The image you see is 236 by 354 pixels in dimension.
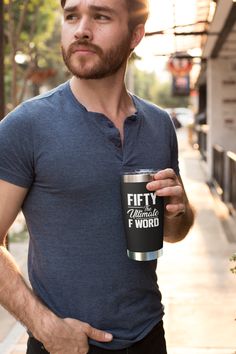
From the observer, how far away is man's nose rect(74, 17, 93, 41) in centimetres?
161

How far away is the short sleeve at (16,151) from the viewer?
154 cm

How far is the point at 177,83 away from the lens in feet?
141

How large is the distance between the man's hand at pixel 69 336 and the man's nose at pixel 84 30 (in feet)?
2.48

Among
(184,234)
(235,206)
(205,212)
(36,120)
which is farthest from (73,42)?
(205,212)

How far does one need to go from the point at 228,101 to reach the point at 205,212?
4331mm

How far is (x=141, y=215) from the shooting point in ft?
5.07

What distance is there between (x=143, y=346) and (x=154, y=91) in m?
90.1

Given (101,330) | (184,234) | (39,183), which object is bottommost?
(101,330)

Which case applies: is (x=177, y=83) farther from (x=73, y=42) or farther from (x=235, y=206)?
(x=73, y=42)

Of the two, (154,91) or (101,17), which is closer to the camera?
(101,17)

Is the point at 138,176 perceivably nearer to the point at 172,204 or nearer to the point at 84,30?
the point at 172,204

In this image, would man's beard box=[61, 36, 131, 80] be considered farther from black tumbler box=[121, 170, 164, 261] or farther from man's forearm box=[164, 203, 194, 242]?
man's forearm box=[164, 203, 194, 242]

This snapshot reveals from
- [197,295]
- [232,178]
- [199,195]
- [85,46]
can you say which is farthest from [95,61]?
[199,195]

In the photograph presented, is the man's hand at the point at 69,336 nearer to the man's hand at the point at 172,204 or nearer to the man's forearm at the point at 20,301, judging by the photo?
the man's forearm at the point at 20,301
